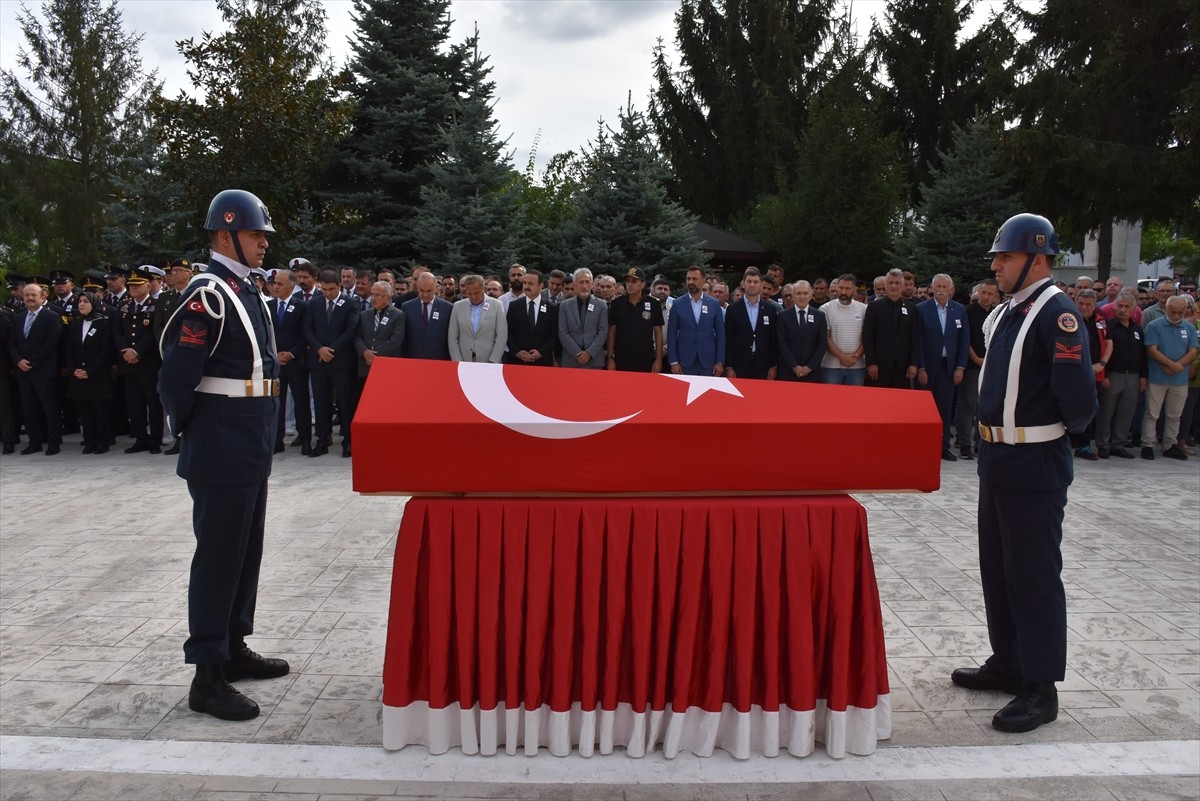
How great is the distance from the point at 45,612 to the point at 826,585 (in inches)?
172

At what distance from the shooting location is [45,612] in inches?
197

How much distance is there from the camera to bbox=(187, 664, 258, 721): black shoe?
3.69m

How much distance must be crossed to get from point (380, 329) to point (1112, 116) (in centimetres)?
1840

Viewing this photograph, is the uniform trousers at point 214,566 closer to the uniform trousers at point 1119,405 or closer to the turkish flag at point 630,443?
the turkish flag at point 630,443

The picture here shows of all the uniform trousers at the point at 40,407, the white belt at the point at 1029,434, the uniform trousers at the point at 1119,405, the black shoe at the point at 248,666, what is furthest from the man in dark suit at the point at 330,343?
the uniform trousers at the point at 1119,405

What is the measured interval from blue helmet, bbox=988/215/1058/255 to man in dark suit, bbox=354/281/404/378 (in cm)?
731

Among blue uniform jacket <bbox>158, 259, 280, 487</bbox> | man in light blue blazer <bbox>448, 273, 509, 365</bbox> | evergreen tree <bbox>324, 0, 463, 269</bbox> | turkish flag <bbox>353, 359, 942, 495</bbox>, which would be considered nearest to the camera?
turkish flag <bbox>353, 359, 942, 495</bbox>

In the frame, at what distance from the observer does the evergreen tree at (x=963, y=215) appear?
19297mm

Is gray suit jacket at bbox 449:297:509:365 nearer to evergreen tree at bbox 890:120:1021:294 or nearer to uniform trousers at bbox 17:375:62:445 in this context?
uniform trousers at bbox 17:375:62:445

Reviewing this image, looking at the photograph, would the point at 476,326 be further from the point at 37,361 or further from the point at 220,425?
the point at 220,425

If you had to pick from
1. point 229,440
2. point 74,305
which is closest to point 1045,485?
point 229,440

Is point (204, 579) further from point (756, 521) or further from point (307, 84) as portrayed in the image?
point (307, 84)

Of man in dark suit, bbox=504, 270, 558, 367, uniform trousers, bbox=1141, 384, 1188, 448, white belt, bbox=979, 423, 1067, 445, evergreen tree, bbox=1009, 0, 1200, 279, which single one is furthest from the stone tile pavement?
evergreen tree, bbox=1009, 0, 1200, 279

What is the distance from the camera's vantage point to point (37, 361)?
10406 millimetres
